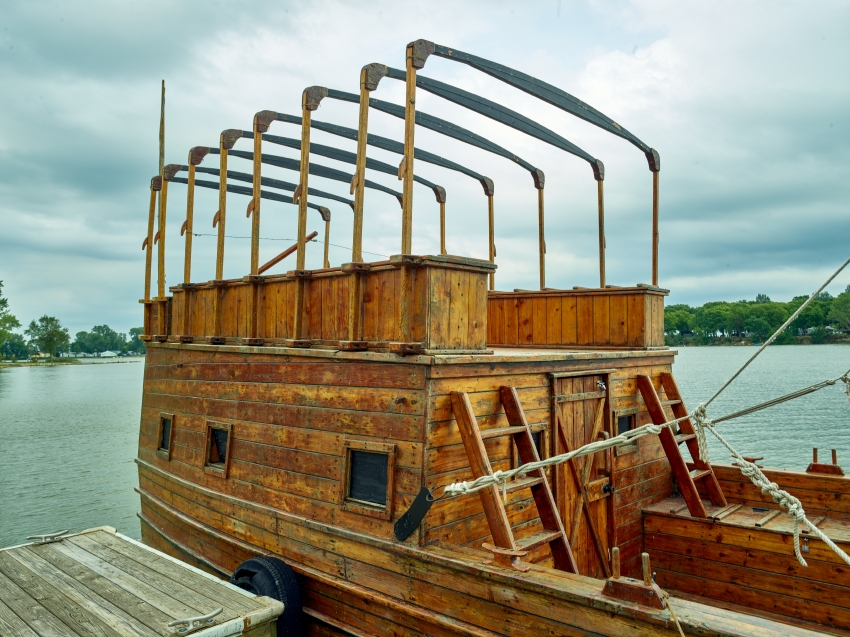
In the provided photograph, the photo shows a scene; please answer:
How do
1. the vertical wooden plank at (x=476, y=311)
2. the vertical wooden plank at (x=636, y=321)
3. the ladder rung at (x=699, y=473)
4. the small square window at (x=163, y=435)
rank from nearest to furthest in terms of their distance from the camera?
the vertical wooden plank at (x=476, y=311), the ladder rung at (x=699, y=473), the vertical wooden plank at (x=636, y=321), the small square window at (x=163, y=435)

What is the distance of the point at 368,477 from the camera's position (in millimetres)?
6242

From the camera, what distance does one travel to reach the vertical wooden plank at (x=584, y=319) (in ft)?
32.1

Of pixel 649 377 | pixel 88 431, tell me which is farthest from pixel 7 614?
pixel 88 431

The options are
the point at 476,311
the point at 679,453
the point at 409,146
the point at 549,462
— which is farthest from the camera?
the point at 679,453

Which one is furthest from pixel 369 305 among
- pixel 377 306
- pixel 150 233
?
pixel 150 233

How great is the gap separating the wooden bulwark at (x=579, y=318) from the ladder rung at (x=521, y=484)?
403 cm

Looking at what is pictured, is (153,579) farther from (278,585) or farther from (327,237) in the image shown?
(327,237)

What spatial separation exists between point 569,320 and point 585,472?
126 inches

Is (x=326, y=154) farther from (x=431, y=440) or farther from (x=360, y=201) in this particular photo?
(x=431, y=440)

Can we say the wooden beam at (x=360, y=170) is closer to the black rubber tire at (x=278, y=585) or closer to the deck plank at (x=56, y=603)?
the black rubber tire at (x=278, y=585)

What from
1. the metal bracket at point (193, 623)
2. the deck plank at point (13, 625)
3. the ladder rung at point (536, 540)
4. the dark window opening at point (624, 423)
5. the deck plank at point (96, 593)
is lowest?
the deck plank at point (13, 625)

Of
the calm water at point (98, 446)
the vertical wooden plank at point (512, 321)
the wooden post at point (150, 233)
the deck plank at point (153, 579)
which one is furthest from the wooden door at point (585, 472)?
the calm water at point (98, 446)

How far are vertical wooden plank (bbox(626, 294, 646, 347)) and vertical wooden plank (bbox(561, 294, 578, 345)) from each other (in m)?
1.01

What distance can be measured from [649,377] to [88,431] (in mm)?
29657
